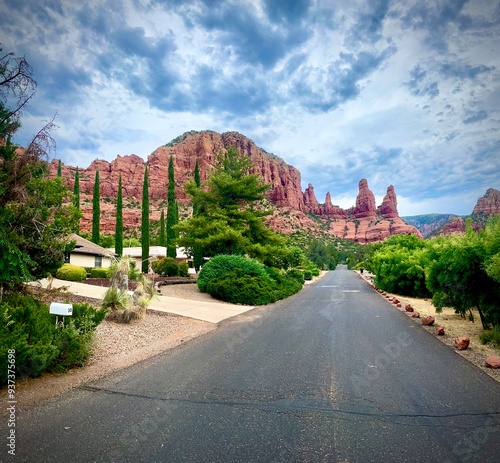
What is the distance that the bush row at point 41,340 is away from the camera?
4328 millimetres

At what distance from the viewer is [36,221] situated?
745cm

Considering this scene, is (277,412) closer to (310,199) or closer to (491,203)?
(491,203)

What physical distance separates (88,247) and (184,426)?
33.9 meters

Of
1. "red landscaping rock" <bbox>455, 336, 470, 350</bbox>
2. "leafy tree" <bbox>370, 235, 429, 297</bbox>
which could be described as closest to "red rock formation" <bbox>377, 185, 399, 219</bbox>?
"leafy tree" <bbox>370, 235, 429, 297</bbox>

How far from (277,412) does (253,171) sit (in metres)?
158

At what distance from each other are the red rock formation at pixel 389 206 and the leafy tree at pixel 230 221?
173248 millimetres

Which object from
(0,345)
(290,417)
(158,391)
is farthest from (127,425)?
(0,345)

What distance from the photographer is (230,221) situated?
68.5 feet

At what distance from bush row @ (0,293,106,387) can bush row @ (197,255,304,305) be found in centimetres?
908

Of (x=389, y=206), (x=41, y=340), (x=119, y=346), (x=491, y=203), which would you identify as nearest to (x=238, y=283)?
(x=119, y=346)

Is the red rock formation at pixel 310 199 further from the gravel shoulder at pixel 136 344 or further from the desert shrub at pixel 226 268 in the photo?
the gravel shoulder at pixel 136 344

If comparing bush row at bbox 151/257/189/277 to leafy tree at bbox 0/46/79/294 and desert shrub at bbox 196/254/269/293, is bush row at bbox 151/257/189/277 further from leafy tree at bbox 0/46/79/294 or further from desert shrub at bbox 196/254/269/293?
leafy tree at bbox 0/46/79/294

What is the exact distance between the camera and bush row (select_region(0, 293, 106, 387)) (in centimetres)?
433

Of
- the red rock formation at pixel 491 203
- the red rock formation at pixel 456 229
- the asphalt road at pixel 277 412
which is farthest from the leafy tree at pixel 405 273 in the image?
the asphalt road at pixel 277 412
